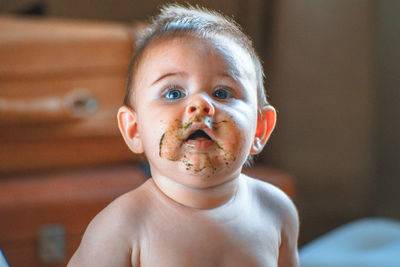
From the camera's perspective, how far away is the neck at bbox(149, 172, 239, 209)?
410 mm

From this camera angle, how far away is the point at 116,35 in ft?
3.31

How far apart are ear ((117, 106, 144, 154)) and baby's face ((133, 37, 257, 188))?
0.02 m

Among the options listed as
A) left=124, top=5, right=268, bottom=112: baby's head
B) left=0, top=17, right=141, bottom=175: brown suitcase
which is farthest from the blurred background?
left=124, top=5, right=268, bottom=112: baby's head

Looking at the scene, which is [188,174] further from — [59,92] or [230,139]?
[59,92]

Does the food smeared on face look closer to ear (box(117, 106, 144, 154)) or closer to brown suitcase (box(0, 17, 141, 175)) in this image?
ear (box(117, 106, 144, 154))

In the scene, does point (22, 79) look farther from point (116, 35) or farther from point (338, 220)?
point (338, 220)

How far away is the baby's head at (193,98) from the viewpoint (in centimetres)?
38

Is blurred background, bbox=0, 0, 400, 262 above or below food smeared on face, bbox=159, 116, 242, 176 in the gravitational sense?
below

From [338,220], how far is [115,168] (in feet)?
1.68

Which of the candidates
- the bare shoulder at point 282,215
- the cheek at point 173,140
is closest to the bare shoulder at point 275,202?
the bare shoulder at point 282,215

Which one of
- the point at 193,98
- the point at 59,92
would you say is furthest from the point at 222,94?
the point at 59,92

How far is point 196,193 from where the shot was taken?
0.41 m

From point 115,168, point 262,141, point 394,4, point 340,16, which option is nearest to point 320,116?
point 340,16

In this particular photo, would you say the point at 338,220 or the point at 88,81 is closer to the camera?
the point at 88,81
